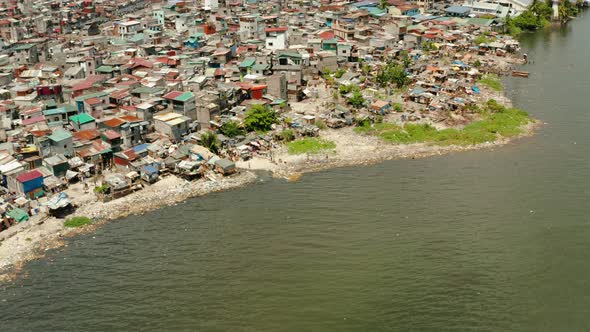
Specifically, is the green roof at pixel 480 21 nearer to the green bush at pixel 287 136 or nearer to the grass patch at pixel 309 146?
the grass patch at pixel 309 146

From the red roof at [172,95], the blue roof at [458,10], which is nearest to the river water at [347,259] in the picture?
the red roof at [172,95]

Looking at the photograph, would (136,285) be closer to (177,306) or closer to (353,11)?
(177,306)

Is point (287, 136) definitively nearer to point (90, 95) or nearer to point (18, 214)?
point (90, 95)

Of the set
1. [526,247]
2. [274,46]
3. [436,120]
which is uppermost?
[274,46]

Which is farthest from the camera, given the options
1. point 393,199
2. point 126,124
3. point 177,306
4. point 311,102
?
point 311,102

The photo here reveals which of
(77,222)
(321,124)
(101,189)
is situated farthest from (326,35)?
(77,222)

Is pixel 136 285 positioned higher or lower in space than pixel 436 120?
lower

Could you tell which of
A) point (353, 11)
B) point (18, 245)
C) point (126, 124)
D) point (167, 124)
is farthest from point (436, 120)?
point (353, 11)
